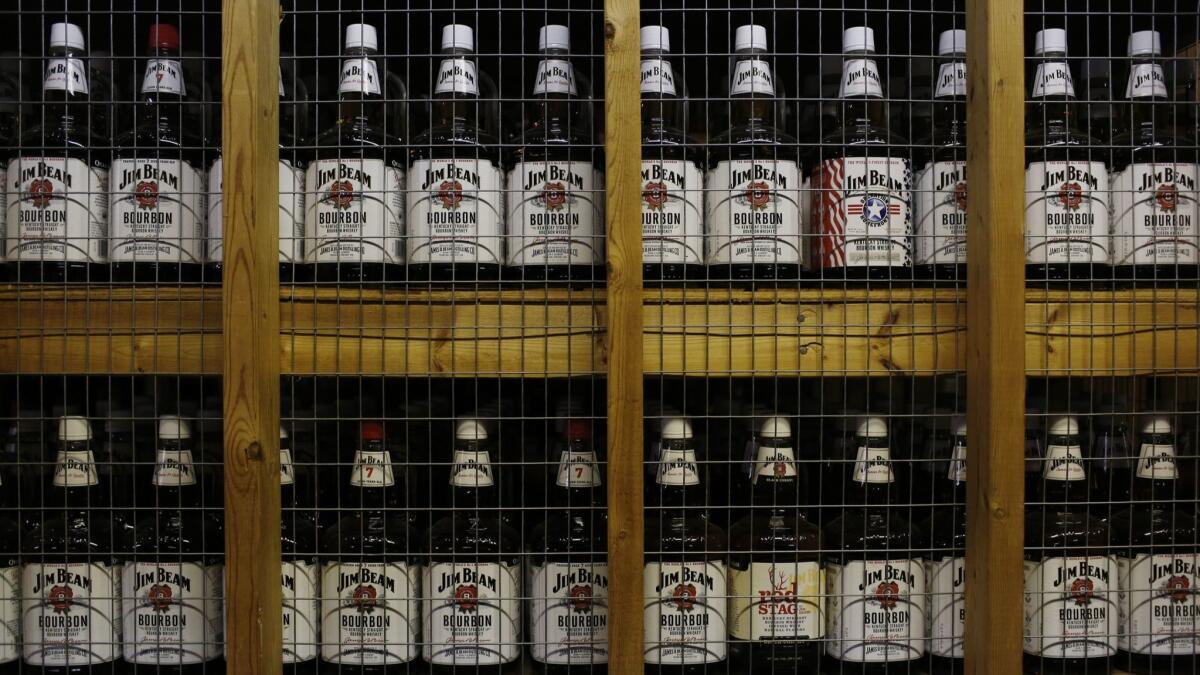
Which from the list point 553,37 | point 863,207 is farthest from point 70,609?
point 863,207

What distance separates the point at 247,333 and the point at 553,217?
1.36ft

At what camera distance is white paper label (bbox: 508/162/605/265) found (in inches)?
45.7

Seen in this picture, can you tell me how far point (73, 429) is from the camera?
119 centimetres

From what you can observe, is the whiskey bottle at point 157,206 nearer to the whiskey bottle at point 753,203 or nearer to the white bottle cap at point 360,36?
the white bottle cap at point 360,36

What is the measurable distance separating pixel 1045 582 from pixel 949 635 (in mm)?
144

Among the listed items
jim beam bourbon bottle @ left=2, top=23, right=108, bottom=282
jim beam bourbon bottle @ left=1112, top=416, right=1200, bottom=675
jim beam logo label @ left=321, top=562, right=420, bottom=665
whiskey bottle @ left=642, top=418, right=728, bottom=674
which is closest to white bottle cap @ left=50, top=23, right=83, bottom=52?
jim beam bourbon bottle @ left=2, top=23, right=108, bottom=282

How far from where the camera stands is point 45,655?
1135 millimetres

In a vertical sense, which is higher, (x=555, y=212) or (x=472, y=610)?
(x=555, y=212)

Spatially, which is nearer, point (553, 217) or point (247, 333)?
point (247, 333)

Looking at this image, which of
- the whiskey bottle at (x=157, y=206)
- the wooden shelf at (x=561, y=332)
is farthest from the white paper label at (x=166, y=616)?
the whiskey bottle at (x=157, y=206)

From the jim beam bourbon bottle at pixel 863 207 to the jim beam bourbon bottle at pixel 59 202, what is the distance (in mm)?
983

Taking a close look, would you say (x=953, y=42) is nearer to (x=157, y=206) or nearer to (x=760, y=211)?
Answer: (x=760, y=211)

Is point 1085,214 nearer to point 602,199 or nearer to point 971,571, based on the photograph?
point 971,571

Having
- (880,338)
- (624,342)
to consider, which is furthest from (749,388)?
(624,342)
